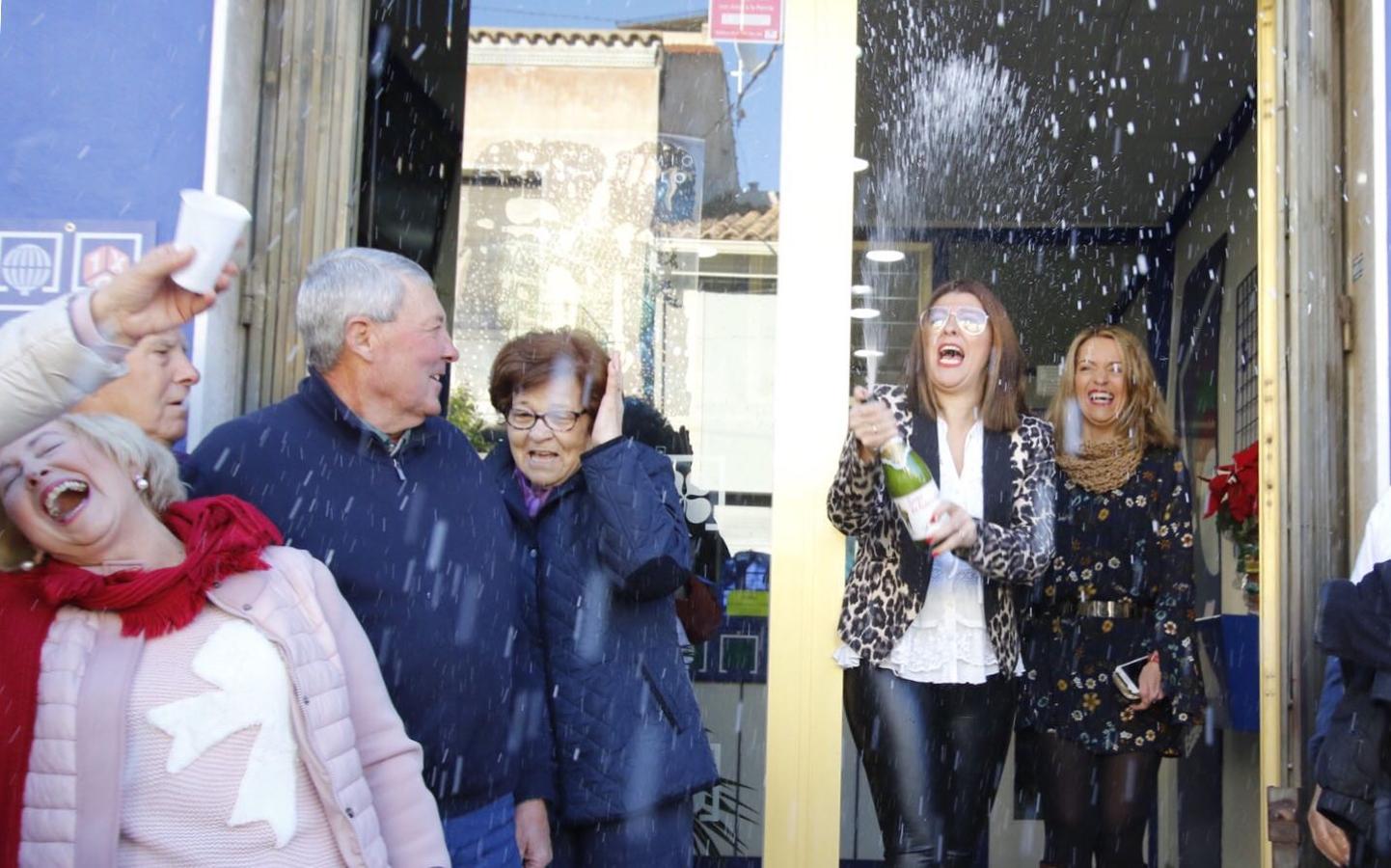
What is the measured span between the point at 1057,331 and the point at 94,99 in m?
6.71

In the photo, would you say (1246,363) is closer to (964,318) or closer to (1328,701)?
(964,318)

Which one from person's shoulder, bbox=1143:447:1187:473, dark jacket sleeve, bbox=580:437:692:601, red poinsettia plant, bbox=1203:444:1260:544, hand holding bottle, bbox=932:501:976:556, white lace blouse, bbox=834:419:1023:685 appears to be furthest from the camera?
red poinsettia plant, bbox=1203:444:1260:544

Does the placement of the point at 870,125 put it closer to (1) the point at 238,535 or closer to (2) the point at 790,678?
(2) the point at 790,678

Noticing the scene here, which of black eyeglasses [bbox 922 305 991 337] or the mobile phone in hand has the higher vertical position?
black eyeglasses [bbox 922 305 991 337]

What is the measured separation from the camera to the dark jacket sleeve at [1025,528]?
3855 millimetres

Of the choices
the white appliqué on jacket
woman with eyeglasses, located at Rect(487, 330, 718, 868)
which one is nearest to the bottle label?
woman with eyeglasses, located at Rect(487, 330, 718, 868)

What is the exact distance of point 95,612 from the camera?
7.77 feet

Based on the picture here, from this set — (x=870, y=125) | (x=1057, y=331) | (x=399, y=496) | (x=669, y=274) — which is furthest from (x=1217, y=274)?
(x=399, y=496)

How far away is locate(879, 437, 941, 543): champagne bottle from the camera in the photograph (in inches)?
147

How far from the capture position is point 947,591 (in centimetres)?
404

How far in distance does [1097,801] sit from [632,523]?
6.04 ft

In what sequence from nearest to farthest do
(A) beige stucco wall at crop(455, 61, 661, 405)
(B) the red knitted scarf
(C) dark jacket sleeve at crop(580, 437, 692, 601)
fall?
(B) the red knitted scarf < (C) dark jacket sleeve at crop(580, 437, 692, 601) < (A) beige stucco wall at crop(455, 61, 661, 405)

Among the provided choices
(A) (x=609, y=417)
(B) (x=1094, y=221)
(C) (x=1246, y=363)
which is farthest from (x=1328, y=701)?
(B) (x=1094, y=221)

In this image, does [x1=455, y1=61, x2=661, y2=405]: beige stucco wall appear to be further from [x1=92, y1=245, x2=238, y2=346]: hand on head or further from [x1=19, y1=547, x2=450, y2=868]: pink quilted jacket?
[x1=92, y1=245, x2=238, y2=346]: hand on head
